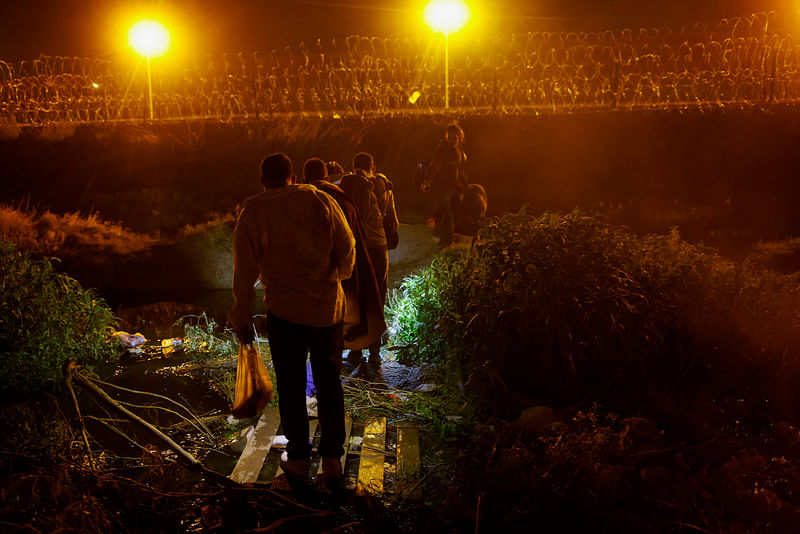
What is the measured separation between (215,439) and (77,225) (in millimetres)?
8098

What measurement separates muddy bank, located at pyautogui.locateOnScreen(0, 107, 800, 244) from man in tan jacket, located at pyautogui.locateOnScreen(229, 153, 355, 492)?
6.51 m

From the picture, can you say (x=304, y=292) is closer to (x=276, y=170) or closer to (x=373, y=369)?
(x=276, y=170)

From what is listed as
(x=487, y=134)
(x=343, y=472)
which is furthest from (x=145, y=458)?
(x=487, y=134)

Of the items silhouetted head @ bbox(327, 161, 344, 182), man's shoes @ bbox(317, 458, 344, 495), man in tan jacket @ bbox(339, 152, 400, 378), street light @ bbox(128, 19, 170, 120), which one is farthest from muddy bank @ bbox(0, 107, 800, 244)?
man's shoes @ bbox(317, 458, 344, 495)

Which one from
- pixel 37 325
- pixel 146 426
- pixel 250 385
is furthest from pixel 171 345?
pixel 250 385

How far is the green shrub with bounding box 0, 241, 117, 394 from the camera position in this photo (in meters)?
4.79

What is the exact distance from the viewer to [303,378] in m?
3.33

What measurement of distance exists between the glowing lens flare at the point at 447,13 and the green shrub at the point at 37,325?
297 inches

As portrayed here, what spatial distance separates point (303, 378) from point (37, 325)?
3067 mm

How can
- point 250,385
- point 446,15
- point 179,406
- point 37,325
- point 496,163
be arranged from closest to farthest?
1. point 250,385
2. point 179,406
3. point 37,325
4. point 446,15
5. point 496,163

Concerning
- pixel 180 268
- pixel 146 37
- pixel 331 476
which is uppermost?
pixel 146 37

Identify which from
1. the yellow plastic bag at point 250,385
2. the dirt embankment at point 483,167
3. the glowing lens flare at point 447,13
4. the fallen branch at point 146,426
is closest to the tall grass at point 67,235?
the dirt embankment at point 483,167

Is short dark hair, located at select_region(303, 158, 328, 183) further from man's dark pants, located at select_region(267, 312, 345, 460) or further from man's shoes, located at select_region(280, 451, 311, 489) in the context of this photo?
man's shoes, located at select_region(280, 451, 311, 489)

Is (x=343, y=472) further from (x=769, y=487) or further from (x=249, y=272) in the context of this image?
(x=769, y=487)
